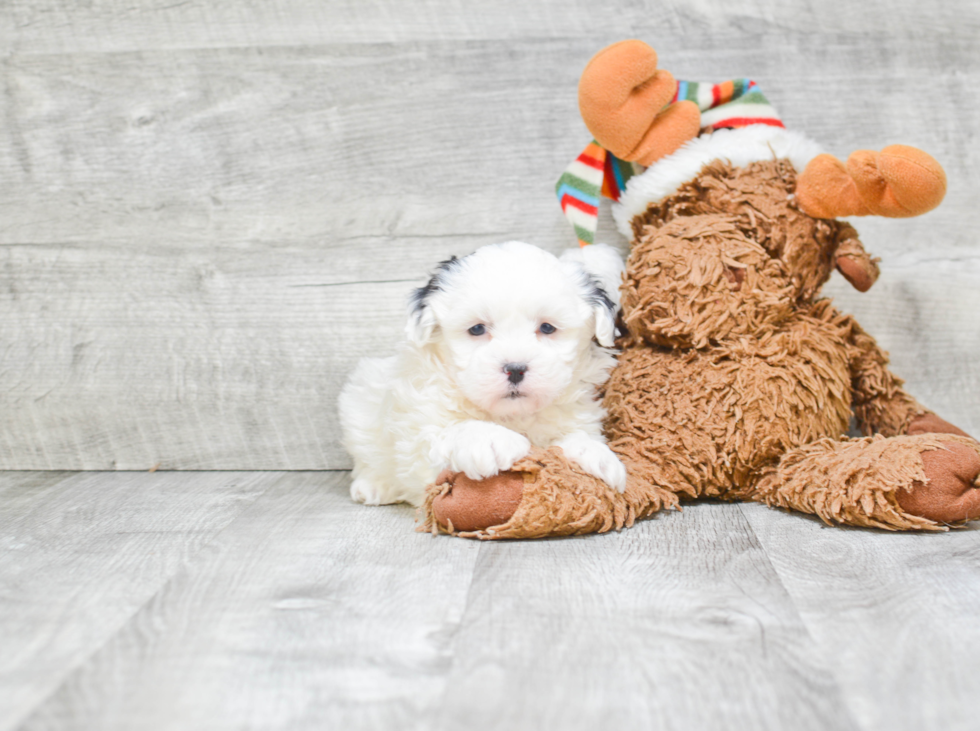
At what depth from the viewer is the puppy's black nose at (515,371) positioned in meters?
1.21

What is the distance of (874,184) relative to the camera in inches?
50.9

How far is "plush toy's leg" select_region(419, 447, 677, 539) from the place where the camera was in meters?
1.19

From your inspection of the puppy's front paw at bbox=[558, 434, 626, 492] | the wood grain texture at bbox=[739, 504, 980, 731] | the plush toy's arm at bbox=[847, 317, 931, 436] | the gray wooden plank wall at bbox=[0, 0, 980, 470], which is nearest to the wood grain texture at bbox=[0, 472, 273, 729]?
the gray wooden plank wall at bbox=[0, 0, 980, 470]

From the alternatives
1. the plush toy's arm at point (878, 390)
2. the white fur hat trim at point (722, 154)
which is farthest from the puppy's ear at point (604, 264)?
the plush toy's arm at point (878, 390)

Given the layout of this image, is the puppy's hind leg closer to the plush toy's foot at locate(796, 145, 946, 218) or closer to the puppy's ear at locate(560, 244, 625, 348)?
the puppy's ear at locate(560, 244, 625, 348)

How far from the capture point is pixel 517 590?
1.02 m

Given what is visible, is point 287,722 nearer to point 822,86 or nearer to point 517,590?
point 517,590

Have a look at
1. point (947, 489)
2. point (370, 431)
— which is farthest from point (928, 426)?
point (370, 431)

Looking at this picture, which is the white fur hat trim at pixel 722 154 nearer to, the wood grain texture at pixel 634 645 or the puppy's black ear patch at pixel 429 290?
the puppy's black ear patch at pixel 429 290

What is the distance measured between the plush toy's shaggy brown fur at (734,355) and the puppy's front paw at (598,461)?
2 cm

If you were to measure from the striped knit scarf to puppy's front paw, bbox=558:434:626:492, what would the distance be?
1.36ft

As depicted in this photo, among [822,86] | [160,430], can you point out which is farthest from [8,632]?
[822,86]

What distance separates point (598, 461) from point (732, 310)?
0.36 meters

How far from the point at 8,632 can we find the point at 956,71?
1.92 m
